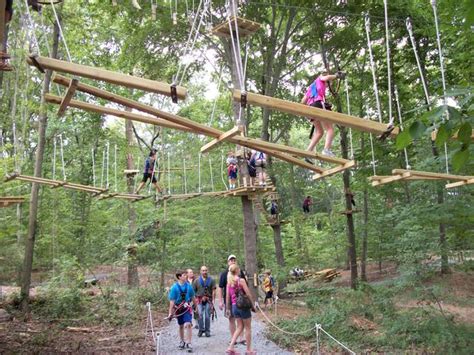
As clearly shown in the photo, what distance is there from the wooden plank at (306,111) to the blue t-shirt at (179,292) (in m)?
4.42

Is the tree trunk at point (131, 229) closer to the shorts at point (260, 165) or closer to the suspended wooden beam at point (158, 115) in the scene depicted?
the shorts at point (260, 165)

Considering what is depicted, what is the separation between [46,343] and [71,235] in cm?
974

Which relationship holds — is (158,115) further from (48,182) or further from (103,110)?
(48,182)

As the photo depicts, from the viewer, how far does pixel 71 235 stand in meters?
17.3

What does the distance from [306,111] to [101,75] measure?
6.35ft

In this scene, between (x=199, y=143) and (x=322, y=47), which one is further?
(x=199, y=143)

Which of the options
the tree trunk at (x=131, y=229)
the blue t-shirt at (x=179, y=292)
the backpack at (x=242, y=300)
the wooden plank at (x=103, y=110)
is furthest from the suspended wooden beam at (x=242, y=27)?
the tree trunk at (x=131, y=229)

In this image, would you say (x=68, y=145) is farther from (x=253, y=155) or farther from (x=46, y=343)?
(x=46, y=343)

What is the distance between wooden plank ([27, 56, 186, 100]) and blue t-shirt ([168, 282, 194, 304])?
14.8 feet

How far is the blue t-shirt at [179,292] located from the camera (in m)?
7.55

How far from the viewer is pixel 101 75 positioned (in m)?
3.71

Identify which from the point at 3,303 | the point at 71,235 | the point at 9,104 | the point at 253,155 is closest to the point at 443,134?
the point at 253,155

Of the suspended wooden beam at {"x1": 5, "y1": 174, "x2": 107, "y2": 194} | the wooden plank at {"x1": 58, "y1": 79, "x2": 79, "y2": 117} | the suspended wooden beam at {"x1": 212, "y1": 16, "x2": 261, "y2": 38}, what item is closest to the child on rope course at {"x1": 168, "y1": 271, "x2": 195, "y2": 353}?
the suspended wooden beam at {"x1": 5, "y1": 174, "x2": 107, "y2": 194}

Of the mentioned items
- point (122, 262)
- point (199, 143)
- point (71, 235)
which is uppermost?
point (199, 143)
